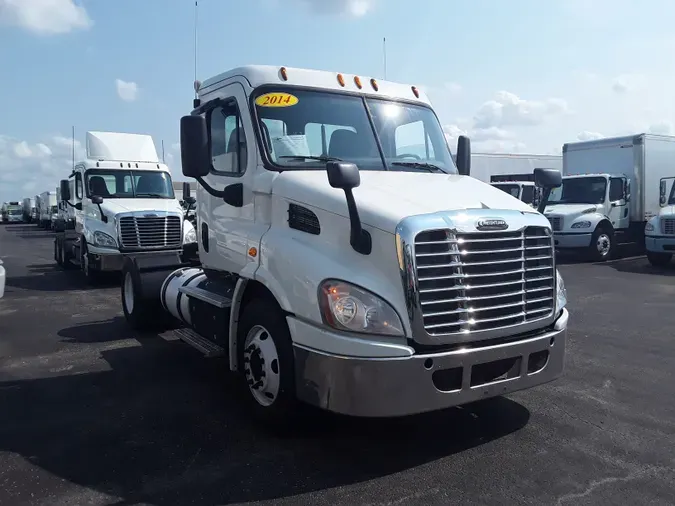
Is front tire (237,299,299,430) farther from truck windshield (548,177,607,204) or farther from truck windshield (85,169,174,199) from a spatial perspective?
truck windshield (548,177,607,204)

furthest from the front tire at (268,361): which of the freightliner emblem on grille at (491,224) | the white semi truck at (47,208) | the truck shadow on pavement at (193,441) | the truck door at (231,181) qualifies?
the white semi truck at (47,208)

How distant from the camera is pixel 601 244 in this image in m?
16.7

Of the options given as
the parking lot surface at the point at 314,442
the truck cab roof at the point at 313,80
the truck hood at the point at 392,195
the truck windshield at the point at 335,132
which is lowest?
the parking lot surface at the point at 314,442

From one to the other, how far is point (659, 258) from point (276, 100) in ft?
44.0

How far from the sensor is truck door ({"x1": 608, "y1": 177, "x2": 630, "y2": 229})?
1712 cm

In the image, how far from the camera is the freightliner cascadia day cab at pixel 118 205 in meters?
12.7

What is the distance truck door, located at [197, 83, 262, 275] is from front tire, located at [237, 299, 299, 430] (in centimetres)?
45

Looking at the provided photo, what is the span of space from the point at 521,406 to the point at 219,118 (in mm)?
3684

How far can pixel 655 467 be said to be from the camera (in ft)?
13.1

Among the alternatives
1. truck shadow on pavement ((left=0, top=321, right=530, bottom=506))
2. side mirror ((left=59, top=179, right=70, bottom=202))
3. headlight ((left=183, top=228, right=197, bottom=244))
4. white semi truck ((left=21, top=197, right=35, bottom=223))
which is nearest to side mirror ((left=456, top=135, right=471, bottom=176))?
truck shadow on pavement ((left=0, top=321, right=530, bottom=506))

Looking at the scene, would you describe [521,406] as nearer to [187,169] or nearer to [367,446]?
[367,446]

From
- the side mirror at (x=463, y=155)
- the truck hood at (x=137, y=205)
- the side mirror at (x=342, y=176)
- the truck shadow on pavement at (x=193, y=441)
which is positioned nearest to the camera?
the truck shadow on pavement at (x=193, y=441)

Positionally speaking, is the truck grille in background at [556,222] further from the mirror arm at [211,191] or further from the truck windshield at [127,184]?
the mirror arm at [211,191]

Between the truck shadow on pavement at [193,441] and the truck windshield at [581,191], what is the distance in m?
13.7
